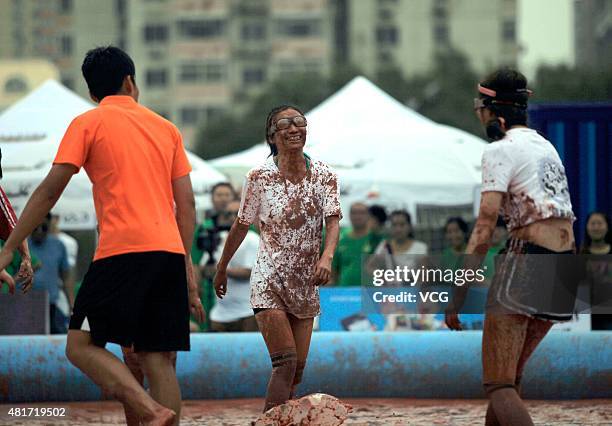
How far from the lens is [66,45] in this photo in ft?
385

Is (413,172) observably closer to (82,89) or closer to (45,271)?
(45,271)

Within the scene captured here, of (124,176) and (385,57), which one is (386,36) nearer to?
(385,57)

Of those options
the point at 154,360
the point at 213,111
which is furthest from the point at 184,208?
the point at 213,111

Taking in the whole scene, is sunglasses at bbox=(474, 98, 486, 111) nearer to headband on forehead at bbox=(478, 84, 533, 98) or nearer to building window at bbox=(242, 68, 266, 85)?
headband on forehead at bbox=(478, 84, 533, 98)

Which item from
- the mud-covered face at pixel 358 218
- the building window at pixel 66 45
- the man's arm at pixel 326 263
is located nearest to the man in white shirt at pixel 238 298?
the mud-covered face at pixel 358 218

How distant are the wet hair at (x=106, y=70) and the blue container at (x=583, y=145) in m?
8.08

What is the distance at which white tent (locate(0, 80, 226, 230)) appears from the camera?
18.0 m

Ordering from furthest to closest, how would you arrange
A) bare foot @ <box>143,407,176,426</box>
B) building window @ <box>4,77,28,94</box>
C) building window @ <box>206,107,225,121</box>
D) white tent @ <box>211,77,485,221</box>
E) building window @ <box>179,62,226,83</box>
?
building window @ <box>179,62,226,83</box> < building window @ <box>206,107,225,121</box> < building window @ <box>4,77,28,94</box> < white tent @ <box>211,77,485,221</box> < bare foot @ <box>143,407,176,426</box>

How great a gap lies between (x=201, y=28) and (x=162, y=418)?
357ft

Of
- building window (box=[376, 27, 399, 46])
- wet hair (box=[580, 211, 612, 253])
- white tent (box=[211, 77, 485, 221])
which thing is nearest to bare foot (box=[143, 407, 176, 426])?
wet hair (box=[580, 211, 612, 253])

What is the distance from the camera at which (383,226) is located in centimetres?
1612

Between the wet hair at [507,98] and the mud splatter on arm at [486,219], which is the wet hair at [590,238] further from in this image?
the mud splatter on arm at [486,219]

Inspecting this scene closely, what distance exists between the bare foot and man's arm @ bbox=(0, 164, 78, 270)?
39.8 inches

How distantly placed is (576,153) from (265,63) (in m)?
Result: 102
